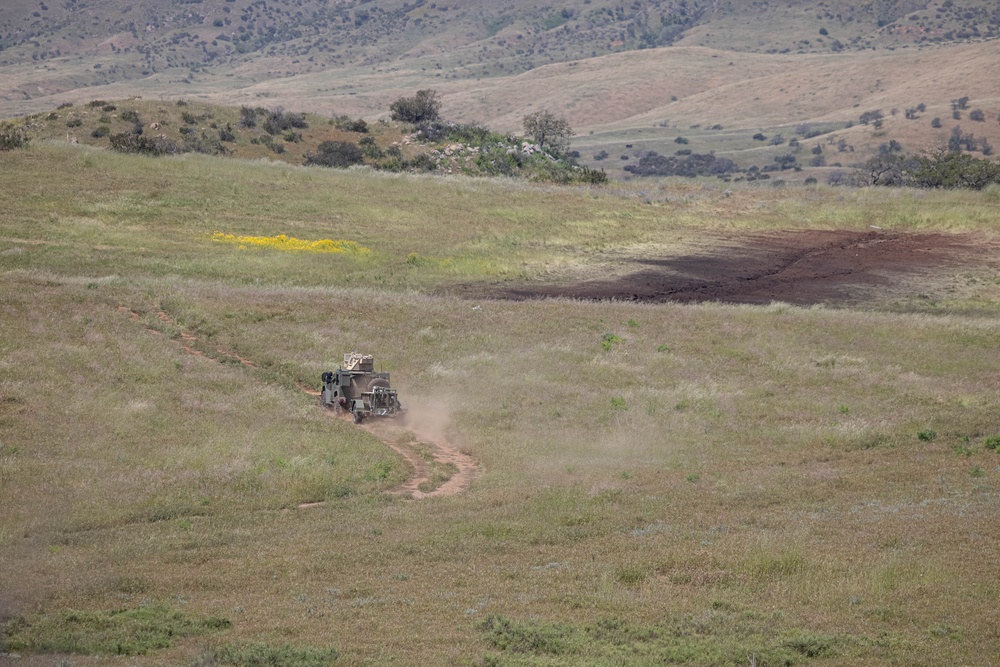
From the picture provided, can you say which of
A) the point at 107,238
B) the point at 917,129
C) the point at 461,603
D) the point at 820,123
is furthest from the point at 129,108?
the point at 820,123

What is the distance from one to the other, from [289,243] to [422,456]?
31299 mm

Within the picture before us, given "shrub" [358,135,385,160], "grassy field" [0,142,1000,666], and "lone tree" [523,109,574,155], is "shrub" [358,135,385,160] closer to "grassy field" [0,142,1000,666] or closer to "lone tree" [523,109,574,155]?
"lone tree" [523,109,574,155]

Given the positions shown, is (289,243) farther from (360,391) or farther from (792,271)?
(360,391)

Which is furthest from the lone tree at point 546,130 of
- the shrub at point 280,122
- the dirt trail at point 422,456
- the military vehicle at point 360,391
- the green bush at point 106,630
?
the green bush at point 106,630

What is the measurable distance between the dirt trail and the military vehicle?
0.28 meters

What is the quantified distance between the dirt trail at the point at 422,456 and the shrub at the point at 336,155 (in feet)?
169

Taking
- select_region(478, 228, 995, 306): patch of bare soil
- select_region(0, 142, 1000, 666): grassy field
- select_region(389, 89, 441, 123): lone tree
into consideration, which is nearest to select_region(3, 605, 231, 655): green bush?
select_region(0, 142, 1000, 666): grassy field

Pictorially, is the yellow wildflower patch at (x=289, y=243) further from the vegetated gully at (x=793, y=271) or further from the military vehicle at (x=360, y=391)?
the military vehicle at (x=360, y=391)

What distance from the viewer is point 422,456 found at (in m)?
28.1

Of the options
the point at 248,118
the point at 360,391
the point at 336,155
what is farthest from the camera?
the point at 248,118

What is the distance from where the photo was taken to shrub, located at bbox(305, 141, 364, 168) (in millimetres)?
84537

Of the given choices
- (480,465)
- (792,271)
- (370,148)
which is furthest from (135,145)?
(480,465)

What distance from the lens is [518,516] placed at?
21.7 metres

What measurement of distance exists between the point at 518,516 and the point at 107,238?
38.4m
